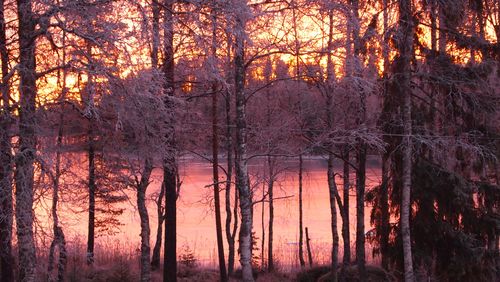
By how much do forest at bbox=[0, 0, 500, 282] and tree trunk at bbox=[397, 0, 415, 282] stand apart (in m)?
0.04

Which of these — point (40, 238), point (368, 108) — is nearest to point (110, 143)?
point (40, 238)

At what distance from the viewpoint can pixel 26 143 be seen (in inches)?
312

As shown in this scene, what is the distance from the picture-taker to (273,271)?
2052cm

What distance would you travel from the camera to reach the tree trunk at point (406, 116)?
12734 millimetres

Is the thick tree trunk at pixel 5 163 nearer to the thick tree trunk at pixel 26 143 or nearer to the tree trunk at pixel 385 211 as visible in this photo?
the thick tree trunk at pixel 26 143

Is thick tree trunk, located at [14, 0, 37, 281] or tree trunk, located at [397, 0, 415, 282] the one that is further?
tree trunk, located at [397, 0, 415, 282]

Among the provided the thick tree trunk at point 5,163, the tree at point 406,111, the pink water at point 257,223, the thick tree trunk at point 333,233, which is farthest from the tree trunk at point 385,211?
Result: the thick tree trunk at point 5,163

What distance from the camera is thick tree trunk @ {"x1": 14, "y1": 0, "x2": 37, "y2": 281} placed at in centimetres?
746

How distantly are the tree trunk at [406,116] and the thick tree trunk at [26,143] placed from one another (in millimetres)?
7641

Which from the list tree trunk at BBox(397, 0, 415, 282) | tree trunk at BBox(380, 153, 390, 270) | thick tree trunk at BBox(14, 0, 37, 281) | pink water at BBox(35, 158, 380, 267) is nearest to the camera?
thick tree trunk at BBox(14, 0, 37, 281)

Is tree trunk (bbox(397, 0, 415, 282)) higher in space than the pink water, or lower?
higher

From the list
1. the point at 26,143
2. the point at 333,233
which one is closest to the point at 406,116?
the point at 333,233

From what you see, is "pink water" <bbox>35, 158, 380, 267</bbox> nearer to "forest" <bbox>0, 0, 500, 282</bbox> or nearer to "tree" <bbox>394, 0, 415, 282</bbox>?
"forest" <bbox>0, 0, 500, 282</bbox>

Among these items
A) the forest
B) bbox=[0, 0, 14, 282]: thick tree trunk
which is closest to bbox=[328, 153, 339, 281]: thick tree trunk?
the forest
